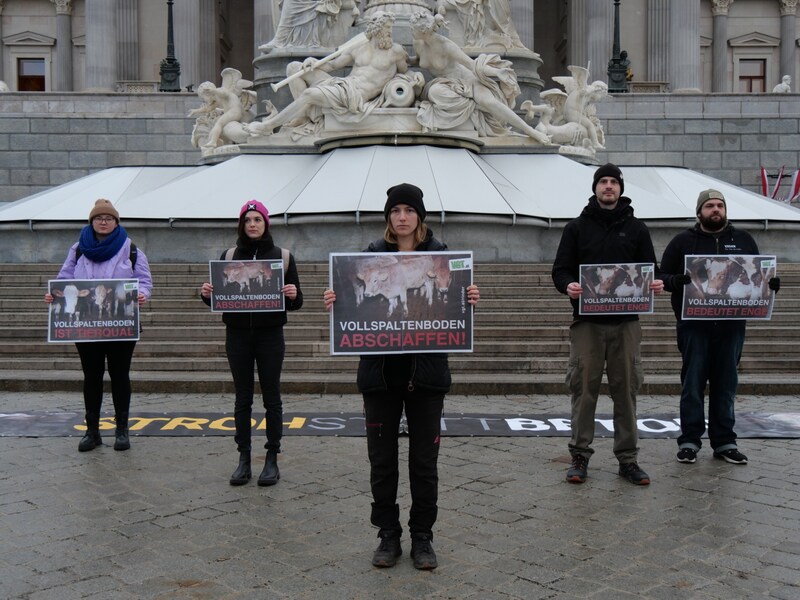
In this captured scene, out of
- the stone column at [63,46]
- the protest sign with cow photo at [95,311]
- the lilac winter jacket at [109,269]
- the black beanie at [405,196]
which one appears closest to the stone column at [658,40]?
the stone column at [63,46]

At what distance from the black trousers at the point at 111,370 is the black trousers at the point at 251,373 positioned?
152cm

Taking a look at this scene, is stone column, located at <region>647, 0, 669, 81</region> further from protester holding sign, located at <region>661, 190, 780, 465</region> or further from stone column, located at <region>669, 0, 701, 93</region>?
protester holding sign, located at <region>661, 190, 780, 465</region>

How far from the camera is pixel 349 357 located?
41.9 feet

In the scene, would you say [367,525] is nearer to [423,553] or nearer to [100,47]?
[423,553]

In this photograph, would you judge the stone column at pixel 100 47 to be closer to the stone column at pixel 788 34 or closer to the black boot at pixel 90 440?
the stone column at pixel 788 34

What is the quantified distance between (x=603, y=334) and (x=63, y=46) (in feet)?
174

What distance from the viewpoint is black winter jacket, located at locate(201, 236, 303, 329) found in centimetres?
759

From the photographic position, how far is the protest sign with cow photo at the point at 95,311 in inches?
338

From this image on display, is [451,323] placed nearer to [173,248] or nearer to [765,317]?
[765,317]

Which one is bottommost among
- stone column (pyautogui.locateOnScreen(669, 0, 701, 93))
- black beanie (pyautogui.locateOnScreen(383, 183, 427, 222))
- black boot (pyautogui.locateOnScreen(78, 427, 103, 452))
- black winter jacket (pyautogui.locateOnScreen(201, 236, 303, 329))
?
black boot (pyautogui.locateOnScreen(78, 427, 103, 452))

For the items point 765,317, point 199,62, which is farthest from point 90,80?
point 765,317

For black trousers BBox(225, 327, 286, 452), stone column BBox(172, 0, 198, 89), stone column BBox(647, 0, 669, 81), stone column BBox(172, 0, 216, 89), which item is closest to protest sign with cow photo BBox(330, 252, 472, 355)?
black trousers BBox(225, 327, 286, 452)

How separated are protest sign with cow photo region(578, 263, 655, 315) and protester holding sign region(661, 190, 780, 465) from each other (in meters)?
0.64

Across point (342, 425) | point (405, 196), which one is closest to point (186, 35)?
point (342, 425)
